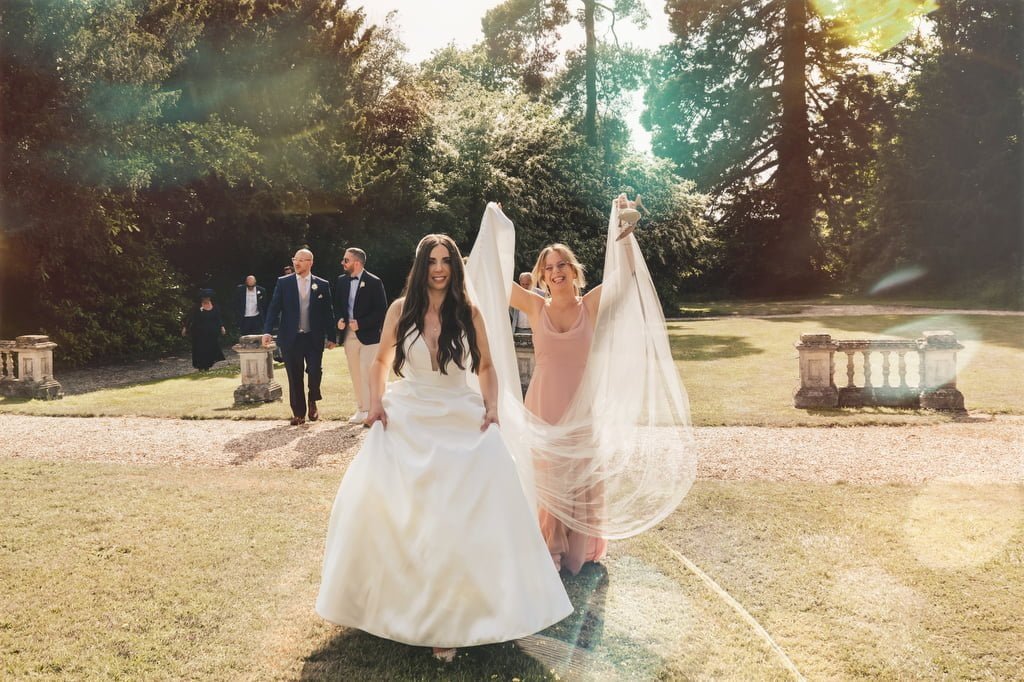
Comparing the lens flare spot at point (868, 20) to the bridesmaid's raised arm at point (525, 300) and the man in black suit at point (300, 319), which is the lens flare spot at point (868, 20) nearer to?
the man in black suit at point (300, 319)

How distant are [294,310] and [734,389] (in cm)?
702

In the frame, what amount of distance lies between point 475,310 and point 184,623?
2204 millimetres

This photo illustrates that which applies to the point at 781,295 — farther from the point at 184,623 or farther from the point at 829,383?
the point at 184,623

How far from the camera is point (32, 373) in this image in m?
12.2

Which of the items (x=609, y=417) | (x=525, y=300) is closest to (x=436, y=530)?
(x=609, y=417)

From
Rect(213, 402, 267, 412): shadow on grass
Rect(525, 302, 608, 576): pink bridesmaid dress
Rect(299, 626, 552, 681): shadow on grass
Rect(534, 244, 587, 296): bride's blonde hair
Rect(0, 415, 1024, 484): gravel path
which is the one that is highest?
→ Rect(534, 244, 587, 296): bride's blonde hair

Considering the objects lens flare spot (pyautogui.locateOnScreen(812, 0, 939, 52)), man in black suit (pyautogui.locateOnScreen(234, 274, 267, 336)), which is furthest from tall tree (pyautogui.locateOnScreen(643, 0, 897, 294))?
man in black suit (pyautogui.locateOnScreen(234, 274, 267, 336))

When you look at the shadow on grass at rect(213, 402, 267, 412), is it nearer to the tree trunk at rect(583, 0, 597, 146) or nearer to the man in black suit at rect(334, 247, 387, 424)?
the man in black suit at rect(334, 247, 387, 424)

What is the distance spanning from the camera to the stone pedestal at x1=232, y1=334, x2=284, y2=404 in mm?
11023

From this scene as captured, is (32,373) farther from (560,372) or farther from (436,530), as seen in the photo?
(436,530)

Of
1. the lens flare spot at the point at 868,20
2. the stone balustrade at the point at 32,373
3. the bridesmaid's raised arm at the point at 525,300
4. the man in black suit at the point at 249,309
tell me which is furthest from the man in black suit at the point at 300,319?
the lens flare spot at the point at 868,20

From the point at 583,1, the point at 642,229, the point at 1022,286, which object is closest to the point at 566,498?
the point at 642,229

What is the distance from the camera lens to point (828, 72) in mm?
39719

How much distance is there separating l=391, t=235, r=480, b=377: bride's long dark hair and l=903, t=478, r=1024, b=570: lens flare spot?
318 cm
